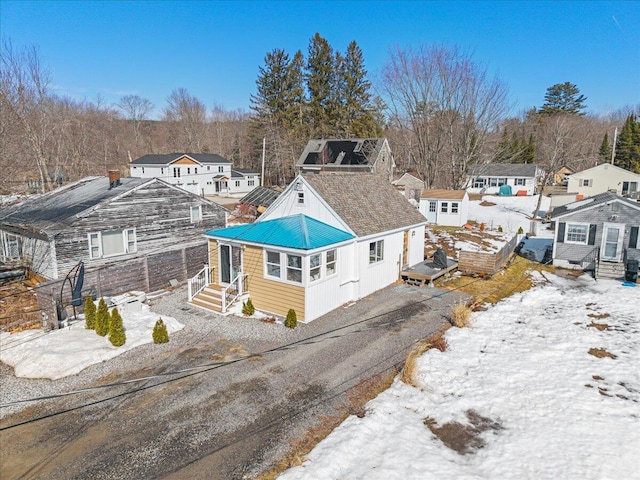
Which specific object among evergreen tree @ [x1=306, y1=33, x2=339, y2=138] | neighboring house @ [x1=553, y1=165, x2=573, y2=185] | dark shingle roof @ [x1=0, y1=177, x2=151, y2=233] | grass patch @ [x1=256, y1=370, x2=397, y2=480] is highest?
evergreen tree @ [x1=306, y1=33, x2=339, y2=138]

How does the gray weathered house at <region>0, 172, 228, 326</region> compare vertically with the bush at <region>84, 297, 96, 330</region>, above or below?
above

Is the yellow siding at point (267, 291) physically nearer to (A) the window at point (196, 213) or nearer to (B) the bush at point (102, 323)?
(B) the bush at point (102, 323)

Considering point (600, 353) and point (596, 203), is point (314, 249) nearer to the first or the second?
point (600, 353)

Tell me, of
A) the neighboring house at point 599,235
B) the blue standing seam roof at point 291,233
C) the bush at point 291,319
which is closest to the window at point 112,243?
the blue standing seam roof at point 291,233

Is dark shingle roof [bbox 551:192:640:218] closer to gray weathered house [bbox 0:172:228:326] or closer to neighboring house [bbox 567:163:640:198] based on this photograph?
gray weathered house [bbox 0:172:228:326]

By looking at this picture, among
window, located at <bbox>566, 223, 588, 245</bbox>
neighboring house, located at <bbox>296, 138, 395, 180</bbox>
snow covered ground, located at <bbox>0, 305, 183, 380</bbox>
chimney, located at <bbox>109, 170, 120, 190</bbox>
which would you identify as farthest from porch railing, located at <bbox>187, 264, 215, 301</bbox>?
neighboring house, located at <bbox>296, 138, 395, 180</bbox>

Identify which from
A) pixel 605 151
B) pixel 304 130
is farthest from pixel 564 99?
pixel 304 130

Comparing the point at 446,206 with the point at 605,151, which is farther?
the point at 605,151

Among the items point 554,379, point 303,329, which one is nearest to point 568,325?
point 554,379
